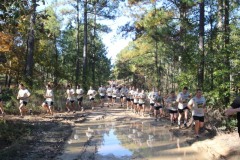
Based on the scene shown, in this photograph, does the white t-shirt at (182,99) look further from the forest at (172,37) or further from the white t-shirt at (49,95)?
the white t-shirt at (49,95)

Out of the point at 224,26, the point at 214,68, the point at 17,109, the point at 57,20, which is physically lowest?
the point at 17,109

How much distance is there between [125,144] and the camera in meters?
12.5

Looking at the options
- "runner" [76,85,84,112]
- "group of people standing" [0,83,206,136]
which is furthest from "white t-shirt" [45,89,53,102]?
"runner" [76,85,84,112]

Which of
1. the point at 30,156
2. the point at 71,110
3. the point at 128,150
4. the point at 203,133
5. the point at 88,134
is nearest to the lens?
the point at 30,156

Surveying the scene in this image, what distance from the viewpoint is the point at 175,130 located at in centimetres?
1542

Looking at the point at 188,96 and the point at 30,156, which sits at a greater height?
the point at 188,96

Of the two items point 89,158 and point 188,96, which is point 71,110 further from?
point 89,158

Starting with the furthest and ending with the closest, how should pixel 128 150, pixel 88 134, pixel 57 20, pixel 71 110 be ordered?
pixel 57 20, pixel 71 110, pixel 88 134, pixel 128 150

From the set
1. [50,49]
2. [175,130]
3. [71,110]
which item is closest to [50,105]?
[71,110]

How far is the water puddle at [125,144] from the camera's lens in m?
10.5

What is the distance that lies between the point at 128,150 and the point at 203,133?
139 inches

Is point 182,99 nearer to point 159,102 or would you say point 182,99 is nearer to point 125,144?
point 125,144

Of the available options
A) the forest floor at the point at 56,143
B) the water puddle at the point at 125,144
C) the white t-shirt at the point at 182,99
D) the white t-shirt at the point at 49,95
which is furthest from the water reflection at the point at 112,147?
the white t-shirt at the point at 49,95

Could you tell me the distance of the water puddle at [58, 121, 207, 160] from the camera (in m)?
10.5
